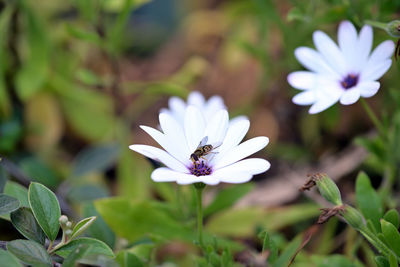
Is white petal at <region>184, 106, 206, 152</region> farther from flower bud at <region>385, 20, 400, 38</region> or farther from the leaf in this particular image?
the leaf

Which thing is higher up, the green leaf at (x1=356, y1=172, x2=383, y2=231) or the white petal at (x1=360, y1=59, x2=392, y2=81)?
the white petal at (x1=360, y1=59, x2=392, y2=81)

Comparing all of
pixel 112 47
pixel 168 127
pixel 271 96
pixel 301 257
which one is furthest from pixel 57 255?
pixel 271 96

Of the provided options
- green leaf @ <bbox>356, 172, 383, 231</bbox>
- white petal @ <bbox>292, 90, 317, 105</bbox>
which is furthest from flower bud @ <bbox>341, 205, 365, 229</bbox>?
Result: white petal @ <bbox>292, 90, 317, 105</bbox>

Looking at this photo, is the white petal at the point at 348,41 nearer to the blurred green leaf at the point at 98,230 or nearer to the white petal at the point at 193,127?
the white petal at the point at 193,127

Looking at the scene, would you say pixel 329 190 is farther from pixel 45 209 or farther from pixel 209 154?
pixel 45 209

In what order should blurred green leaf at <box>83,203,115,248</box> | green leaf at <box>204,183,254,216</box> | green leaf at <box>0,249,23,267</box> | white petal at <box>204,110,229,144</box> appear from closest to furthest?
green leaf at <box>0,249,23,267</box> → white petal at <box>204,110,229,144</box> → blurred green leaf at <box>83,203,115,248</box> → green leaf at <box>204,183,254,216</box>

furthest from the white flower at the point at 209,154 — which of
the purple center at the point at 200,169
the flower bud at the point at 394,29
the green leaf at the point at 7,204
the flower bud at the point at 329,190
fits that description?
the flower bud at the point at 394,29
